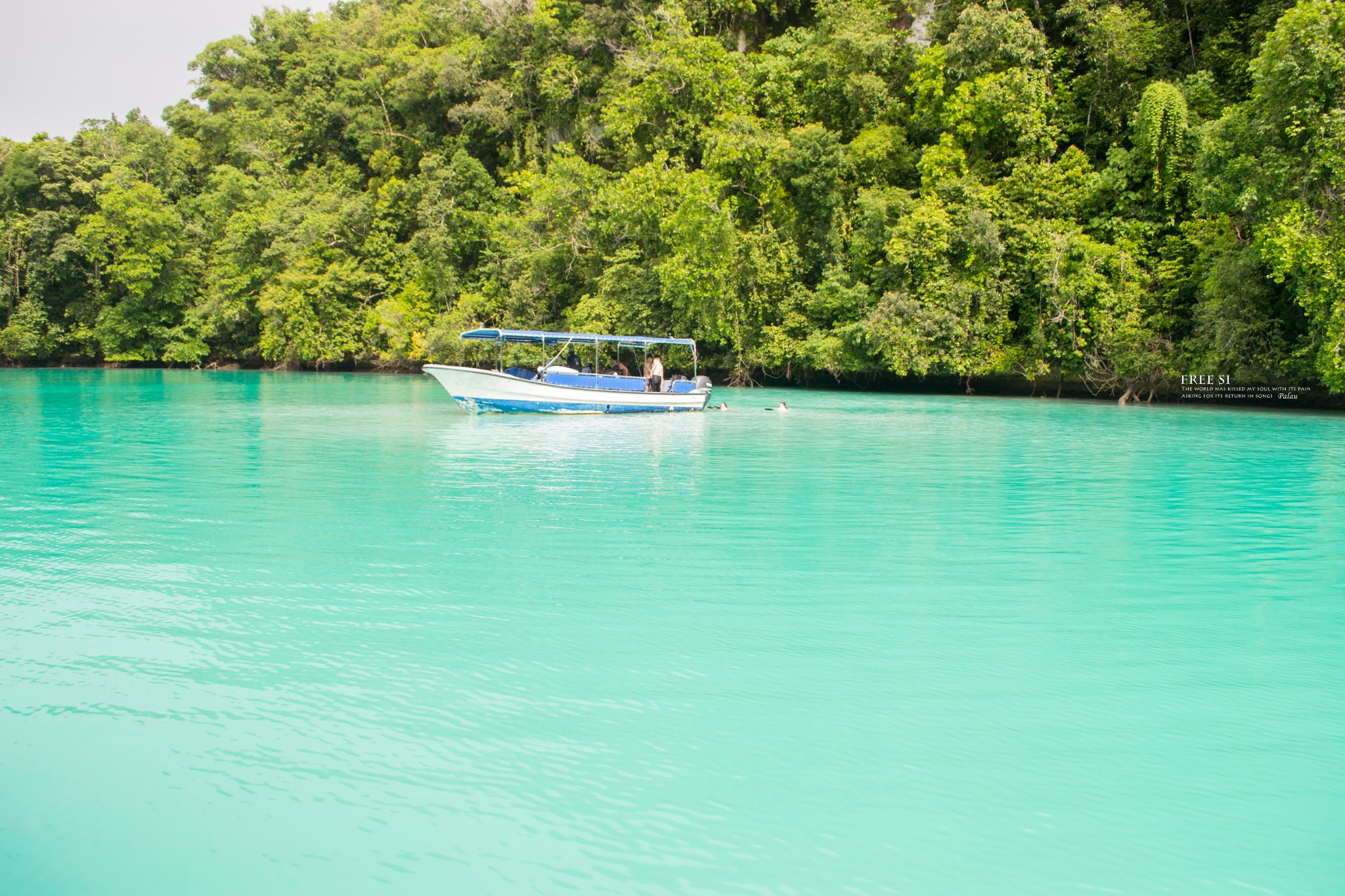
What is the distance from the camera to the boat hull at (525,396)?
2281cm

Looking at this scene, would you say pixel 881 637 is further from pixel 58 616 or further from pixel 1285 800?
pixel 58 616

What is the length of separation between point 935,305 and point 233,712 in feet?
98.4

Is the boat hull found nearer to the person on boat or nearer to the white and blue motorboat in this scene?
the white and blue motorboat

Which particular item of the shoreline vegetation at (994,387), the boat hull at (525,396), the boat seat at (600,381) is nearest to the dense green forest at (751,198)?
the shoreline vegetation at (994,387)

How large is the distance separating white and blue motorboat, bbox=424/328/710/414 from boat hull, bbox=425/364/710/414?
0.05ft

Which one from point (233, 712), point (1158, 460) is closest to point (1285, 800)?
point (233, 712)

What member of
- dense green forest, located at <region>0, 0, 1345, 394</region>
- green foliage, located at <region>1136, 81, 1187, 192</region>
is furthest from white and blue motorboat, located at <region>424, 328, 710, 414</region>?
green foliage, located at <region>1136, 81, 1187, 192</region>

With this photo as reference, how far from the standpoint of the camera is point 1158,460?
50.8 ft

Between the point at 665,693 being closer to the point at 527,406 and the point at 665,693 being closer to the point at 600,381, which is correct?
the point at 527,406

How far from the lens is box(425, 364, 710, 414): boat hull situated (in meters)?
22.8

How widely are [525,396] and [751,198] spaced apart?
60.0 ft

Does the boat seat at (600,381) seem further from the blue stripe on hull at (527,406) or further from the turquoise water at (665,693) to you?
the turquoise water at (665,693)

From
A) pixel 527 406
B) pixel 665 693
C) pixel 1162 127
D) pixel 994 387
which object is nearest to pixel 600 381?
pixel 527 406

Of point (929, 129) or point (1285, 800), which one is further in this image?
point (929, 129)
